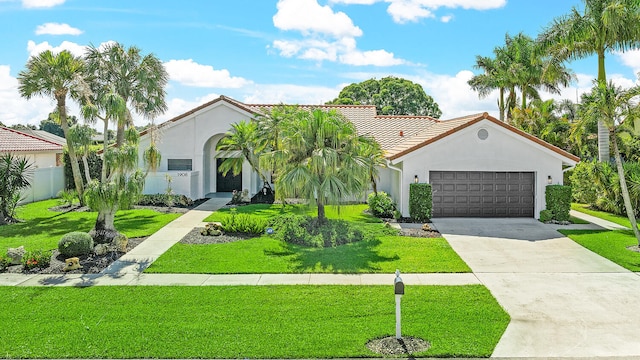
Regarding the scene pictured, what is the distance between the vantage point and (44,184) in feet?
85.7

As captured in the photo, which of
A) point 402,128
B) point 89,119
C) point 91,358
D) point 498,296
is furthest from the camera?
point 402,128

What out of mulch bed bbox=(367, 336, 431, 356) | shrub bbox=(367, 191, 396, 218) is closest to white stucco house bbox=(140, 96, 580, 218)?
shrub bbox=(367, 191, 396, 218)

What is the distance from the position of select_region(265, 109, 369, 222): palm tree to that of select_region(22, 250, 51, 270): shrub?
6.51m

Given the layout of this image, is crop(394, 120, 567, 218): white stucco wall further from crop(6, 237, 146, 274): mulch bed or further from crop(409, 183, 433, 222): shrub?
crop(6, 237, 146, 274): mulch bed

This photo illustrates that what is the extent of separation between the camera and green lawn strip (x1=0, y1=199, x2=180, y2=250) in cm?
1595

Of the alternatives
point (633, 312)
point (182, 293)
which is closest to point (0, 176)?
point (182, 293)

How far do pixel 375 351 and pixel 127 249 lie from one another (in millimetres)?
9493

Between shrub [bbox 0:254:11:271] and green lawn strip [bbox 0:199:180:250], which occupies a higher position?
green lawn strip [bbox 0:199:180:250]

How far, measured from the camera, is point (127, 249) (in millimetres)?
14789

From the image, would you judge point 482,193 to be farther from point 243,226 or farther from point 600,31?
point 243,226

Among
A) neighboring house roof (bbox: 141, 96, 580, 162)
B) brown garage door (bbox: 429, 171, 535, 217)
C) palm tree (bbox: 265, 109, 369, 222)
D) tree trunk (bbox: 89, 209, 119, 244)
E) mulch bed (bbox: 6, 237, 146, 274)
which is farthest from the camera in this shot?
neighboring house roof (bbox: 141, 96, 580, 162)

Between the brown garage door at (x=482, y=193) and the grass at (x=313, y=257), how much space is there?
4.46m

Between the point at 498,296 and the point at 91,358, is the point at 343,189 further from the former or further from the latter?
the point at 91,358

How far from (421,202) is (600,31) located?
35.4 feet
